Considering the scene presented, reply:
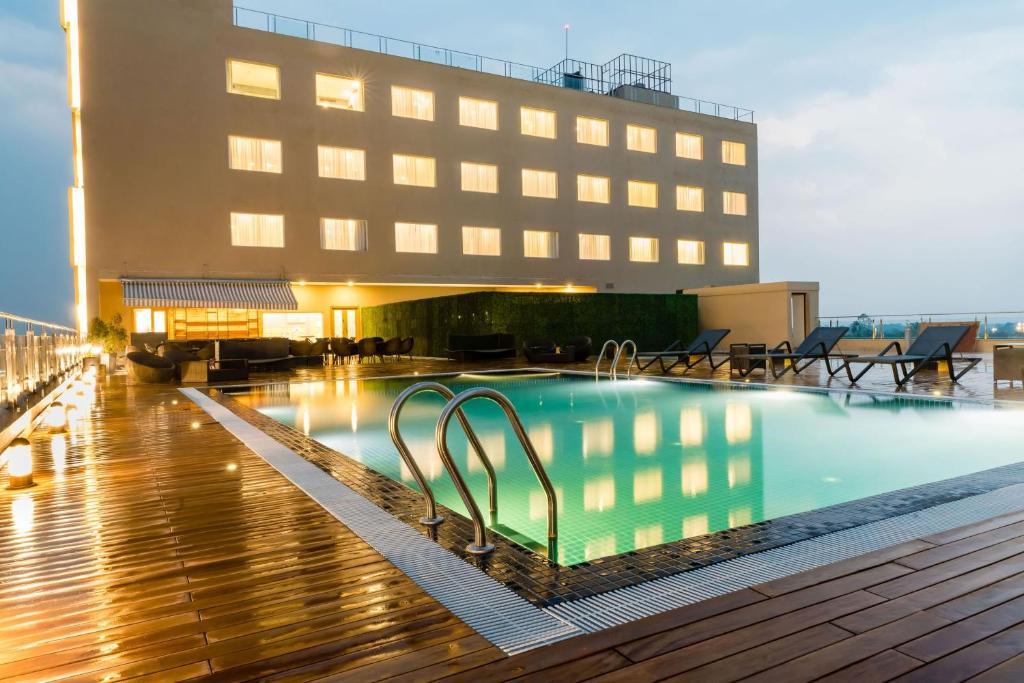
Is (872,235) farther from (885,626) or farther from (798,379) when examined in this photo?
(885,626)

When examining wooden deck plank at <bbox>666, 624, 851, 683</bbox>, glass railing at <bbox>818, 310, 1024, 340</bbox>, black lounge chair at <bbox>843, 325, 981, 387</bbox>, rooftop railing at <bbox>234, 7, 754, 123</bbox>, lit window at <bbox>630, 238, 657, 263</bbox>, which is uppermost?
rooftop railing at <bbox>234, 7, 754, 123</bbox>

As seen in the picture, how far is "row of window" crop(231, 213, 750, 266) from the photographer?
24891 mm

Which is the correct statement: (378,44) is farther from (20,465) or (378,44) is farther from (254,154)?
(20,465)

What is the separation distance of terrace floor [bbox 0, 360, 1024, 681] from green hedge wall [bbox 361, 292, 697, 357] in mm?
17257

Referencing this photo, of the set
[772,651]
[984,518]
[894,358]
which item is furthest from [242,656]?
[894,358]

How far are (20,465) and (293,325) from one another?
76.8 ft

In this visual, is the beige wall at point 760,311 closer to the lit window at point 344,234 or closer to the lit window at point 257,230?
the lit window at point 344,234

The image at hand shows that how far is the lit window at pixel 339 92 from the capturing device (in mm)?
25969

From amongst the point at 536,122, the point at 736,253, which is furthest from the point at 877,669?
the point at 736,253

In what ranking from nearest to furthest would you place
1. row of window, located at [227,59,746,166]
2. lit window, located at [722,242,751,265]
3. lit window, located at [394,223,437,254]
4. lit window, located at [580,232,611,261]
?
row of window, located at [227,59,746,166], lit window, located at [394,223,437,254], lit window, located at [580,232,611,261], lit window, located at [722,242,751,265]

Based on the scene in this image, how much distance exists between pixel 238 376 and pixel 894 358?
41.9 ft

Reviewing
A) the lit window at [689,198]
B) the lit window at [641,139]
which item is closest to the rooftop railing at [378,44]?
the lit window at [641,139]

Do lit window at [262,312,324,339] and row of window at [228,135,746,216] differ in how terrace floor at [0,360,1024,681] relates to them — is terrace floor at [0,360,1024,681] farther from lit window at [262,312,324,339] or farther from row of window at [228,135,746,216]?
lit window at [262,312,324,339]

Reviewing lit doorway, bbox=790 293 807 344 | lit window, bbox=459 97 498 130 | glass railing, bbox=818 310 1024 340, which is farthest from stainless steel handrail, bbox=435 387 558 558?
lit window, bbox=459 97 498 130
